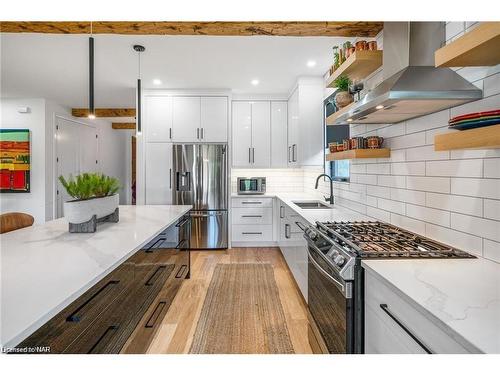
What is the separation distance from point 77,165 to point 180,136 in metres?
3.13

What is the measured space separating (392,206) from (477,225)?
791mm

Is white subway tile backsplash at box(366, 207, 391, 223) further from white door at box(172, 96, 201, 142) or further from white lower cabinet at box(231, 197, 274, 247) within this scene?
white door at box(172, 96, 201, 142)

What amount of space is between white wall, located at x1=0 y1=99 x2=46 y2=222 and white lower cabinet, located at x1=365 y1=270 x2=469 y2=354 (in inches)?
235

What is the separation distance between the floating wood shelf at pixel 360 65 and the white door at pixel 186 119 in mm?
2661

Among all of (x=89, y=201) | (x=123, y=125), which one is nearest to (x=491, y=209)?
(x=89, y=201)

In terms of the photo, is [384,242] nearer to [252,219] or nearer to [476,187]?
[476,187]

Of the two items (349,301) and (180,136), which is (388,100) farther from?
(180,136)

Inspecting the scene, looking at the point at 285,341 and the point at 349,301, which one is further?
the point at 285,341

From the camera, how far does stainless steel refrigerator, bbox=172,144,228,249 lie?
4.49 m

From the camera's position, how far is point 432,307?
2.81 ft

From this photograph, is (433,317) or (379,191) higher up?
(379,191)

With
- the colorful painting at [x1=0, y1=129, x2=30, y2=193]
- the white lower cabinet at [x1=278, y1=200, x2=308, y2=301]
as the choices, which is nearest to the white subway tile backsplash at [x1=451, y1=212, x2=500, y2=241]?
the white lower cabinet at [x1=278, y1=200, x2=308, y2=301]

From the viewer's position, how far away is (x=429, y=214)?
171 cm
